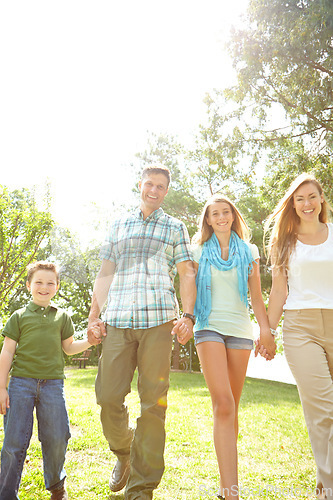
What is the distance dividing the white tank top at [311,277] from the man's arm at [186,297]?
86 centimetres

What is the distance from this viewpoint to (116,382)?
12.5 feet

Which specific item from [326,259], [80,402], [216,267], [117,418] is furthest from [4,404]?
[80,402]

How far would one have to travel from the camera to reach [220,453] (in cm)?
350

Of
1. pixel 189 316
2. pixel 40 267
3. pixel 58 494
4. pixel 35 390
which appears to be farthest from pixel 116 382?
pixel 40 267

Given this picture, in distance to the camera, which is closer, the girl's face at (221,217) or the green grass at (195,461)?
the green grass at (195,461)

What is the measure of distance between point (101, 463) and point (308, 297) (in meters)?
2.97

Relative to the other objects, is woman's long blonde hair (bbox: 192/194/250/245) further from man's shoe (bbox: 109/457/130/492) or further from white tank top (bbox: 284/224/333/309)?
man's shoe (bbox: 109/457/130/492)

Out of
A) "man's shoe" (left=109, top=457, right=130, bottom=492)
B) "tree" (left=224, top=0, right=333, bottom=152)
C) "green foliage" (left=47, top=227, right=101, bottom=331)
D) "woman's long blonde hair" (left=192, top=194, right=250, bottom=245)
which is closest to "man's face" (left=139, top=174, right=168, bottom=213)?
"woman's long blonde hair" (left=192, top=194, right=250, bottom=245)

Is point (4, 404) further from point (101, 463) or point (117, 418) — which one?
point (101, 463)

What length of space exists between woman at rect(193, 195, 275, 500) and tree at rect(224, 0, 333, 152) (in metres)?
7.40

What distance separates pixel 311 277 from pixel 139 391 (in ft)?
6.00

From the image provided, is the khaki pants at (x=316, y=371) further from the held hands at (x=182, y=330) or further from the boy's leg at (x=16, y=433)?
the boy's leg at (x=16, y=433)

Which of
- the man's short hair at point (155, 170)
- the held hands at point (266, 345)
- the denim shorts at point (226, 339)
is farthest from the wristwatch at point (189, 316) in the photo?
the man's short hair at point (155, 170)

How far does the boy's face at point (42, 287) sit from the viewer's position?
3.80m
